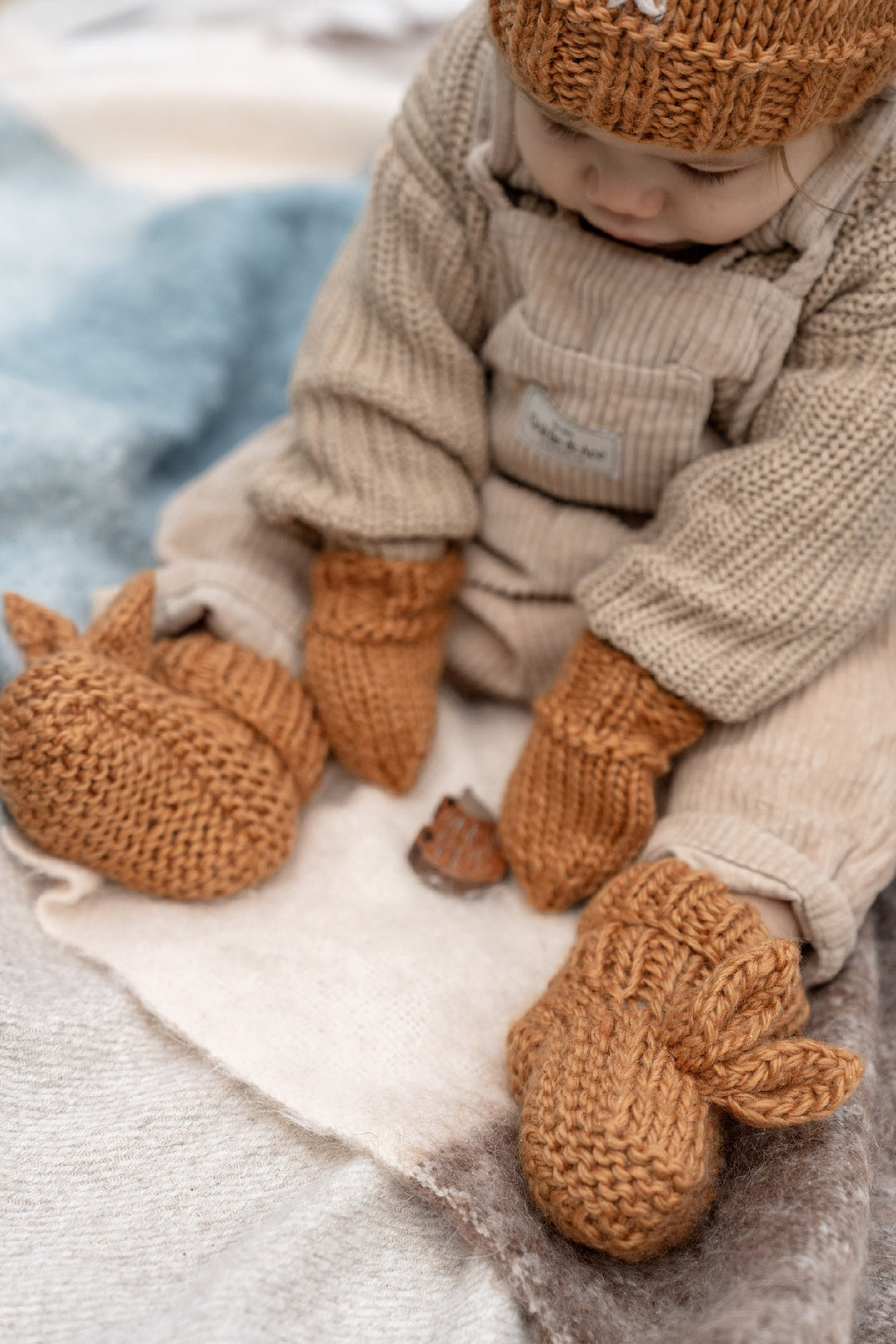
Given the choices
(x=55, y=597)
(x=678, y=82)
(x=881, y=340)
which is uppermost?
(x=678, y=82)

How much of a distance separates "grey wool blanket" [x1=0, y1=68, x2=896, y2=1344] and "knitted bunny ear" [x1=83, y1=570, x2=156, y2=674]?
0.28 feet

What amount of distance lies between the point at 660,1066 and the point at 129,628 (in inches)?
18.4

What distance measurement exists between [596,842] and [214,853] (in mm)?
267

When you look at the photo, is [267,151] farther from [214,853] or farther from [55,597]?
[214,853]

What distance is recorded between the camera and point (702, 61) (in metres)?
0.63

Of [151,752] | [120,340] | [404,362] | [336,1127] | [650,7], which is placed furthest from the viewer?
[120,340]

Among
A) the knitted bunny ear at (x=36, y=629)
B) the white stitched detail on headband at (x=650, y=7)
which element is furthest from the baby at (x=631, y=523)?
the knitted bunny ear at (x=36, y=629)

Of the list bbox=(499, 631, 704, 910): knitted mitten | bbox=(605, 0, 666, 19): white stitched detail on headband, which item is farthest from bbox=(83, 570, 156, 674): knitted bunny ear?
bbox=(605, 0, 666, 19): white stitched detail on headband

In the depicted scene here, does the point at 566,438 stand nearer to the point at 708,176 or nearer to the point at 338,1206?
the point at 708,176

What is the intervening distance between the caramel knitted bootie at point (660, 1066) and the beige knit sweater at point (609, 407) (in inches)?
7.3

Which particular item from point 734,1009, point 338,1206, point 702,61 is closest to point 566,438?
point 702,61

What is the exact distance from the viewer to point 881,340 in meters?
0.82

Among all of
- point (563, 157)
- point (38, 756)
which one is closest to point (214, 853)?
point (38, 756)

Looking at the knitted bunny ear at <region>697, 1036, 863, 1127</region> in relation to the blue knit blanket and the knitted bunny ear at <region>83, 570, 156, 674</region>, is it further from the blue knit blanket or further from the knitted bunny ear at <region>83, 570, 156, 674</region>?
the blue knit blanket
